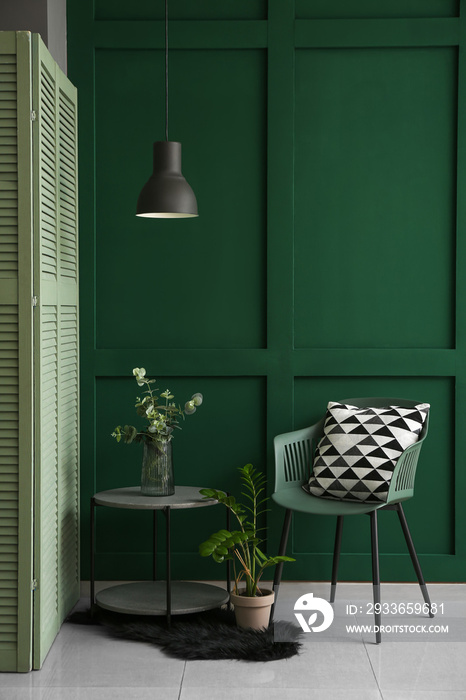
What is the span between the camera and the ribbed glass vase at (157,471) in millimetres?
3783

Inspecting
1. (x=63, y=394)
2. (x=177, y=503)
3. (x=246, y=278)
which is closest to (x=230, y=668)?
(x=177, y=503)

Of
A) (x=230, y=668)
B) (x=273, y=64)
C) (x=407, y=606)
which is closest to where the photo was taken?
(x=230, y=668)

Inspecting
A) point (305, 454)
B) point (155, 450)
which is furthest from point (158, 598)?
point (305, 454)

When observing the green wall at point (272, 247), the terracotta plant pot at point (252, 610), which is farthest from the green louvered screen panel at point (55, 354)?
the terracotta plant pot at point (252, 610)

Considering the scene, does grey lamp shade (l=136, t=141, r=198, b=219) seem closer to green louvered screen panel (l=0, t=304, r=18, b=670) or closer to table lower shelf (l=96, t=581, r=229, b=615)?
green louvered screen panel (l=0, t=304, r=18, b=670)

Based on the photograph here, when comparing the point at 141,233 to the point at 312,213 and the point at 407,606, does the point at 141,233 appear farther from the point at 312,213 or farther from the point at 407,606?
the point at 407,606

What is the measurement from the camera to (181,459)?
4293 mm

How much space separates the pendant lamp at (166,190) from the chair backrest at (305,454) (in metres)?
1.18

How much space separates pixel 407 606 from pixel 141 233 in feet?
7.32

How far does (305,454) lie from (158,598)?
98cm

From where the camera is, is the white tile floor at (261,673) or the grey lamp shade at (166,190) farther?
the grey lamp shade at (166,190)

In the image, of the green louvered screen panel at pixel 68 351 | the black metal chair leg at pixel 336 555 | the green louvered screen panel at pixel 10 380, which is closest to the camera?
the green louvered screen panel at pixel 10 380

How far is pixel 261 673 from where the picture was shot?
323cm

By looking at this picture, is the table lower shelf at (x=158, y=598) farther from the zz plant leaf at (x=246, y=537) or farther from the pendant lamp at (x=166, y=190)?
the pendant lamp at (x=166, y=190)
